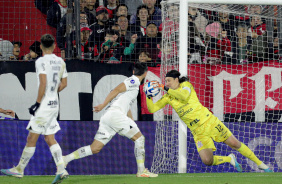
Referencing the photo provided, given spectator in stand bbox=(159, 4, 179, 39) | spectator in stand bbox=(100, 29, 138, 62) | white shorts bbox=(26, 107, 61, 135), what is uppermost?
spectator in stand bbox=(159, 4, 179, 39)

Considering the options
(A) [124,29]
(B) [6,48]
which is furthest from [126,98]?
(B) [6,48]

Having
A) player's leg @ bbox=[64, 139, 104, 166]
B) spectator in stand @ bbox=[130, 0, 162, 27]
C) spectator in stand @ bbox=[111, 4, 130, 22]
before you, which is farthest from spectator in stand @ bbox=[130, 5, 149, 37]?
player's leg @ bbox=[64, 139, 104, 166]

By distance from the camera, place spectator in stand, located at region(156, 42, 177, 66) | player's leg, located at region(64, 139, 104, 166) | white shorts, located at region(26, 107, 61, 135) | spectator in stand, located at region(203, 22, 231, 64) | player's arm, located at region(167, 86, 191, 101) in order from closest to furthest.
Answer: white shorts, located at region(26, 107, 61, 135) → player's leg, located at region(64, 139, 104, 166) → player's arm, located at region(167, 86, 191, 101) → spectator in stand, located at region(156, 42, 177, 66) → spectator in stand, located at region(203, 22, 231, 64)

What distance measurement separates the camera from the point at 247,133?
10789 millimetres

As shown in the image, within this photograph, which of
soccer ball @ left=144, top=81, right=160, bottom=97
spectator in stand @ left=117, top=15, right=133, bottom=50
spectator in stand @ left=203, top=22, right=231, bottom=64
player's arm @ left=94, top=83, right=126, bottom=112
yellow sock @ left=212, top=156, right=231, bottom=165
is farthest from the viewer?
spectator in stand @ left=117, top=15, right=133, bottom=50

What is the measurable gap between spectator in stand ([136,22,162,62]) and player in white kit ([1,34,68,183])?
162 inches

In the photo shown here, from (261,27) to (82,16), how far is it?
12.0 ft

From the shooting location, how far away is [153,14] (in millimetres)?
11266

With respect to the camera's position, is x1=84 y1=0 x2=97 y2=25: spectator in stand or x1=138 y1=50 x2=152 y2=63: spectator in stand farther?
x1=84 y1=0 x2=97 y2=25: spectator in stand

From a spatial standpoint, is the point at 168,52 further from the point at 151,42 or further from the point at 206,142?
the point at 206,142

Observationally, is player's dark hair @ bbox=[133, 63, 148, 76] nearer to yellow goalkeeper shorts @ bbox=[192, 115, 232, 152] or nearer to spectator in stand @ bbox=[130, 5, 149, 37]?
yellow goalkeeper shorts @ bbox=[192, 115, 232, 152]

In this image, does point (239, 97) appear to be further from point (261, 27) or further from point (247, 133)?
point (261, 27)

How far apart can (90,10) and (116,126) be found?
3569 millimetres

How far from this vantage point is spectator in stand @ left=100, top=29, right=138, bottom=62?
1082 cm
